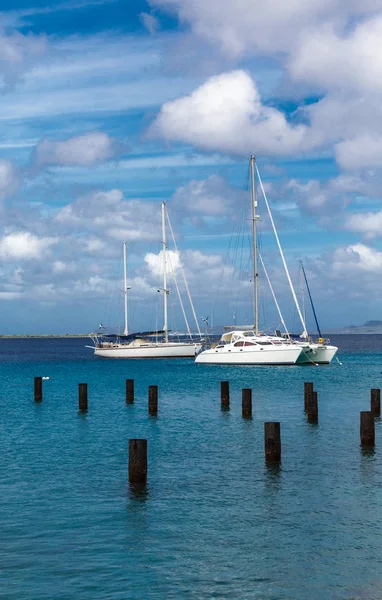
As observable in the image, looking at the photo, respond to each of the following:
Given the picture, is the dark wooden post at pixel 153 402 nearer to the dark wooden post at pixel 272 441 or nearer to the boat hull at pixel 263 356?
the dark wooden post at pixel 272 441

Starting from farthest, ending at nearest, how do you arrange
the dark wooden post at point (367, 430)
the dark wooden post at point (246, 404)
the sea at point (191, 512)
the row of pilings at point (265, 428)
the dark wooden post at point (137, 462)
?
1. the dark wooden post at point (246, 404)
2. the dark wooden post at point (367, 430)
3. the row of pilings at point (265, 428)
4. the dark wooden post at point (137, 462)
5. the sea at point (191, 512)

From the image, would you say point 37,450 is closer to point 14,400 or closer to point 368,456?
point 368,456

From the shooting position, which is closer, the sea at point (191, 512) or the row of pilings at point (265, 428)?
the sea at point (191, 512)

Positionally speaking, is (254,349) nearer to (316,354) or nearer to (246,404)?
A: (316,354)

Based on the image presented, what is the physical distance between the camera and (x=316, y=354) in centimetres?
8669

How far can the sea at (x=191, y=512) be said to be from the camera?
15.6 m

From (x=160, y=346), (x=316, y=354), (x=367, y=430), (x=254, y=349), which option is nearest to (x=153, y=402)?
(x=367, y=430)

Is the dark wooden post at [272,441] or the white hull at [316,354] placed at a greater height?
the white hull at [316,354]

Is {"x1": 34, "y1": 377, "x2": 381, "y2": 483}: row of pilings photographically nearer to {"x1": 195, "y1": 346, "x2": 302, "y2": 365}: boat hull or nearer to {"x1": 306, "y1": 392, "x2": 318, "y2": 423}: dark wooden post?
{"x1": 306, "y1": 392, "x2": 318, "y2": 423}: dark wooden post

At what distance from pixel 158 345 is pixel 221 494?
8986 cm

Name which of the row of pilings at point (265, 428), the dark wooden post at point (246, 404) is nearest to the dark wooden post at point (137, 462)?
the row of pilings at point (265, 428)

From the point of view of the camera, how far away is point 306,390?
39.8 metres

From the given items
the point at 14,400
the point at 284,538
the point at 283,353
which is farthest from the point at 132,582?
the point at 283,353

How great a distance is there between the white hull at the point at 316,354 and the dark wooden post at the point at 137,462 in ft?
197
